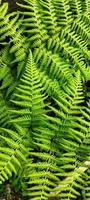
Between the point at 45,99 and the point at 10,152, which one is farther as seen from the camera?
the point at 45,99

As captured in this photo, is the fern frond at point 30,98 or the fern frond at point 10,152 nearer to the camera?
the fern frond at point 10,152

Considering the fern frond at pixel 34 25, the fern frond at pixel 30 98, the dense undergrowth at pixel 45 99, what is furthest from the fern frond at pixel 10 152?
the fern frond at pixel 34 25

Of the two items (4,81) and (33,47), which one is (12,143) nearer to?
(4,81)

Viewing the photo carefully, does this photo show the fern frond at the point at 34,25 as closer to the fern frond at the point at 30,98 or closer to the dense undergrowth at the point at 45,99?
the dense undergrowth at the point at 45,99

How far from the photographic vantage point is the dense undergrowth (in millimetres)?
3328

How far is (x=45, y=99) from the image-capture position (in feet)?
12.4

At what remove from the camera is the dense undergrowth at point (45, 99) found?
3328mm

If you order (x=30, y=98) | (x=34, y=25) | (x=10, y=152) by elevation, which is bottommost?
(x=10, y=152)

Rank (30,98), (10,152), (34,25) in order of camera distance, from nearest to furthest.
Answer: (10,152) < (30,98) < (34,25)

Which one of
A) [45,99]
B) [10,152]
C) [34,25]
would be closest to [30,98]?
[45,99]

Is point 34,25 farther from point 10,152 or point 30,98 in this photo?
point 10,152

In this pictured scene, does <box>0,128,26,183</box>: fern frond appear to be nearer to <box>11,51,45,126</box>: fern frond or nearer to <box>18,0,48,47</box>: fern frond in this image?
<box>11,51,45,126</box>: fern frond

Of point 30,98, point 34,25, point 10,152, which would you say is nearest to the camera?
point 10,152

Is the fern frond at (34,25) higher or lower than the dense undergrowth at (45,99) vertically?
higher
